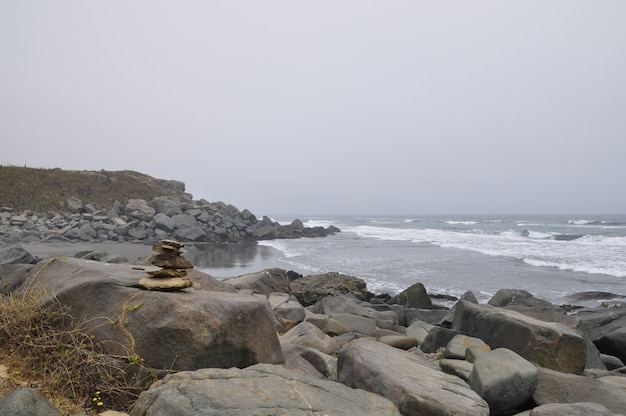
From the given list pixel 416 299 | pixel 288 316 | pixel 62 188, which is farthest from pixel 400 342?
pixel 62 188

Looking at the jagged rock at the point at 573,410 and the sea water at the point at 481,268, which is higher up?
the jagged rock at the point at 573,410

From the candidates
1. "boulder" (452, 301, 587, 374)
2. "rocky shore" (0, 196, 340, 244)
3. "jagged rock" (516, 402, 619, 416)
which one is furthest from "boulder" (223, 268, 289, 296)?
"rocky shore" (0, 196, 340, 244)

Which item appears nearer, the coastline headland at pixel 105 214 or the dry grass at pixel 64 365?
the dry grass at pixel 64 365

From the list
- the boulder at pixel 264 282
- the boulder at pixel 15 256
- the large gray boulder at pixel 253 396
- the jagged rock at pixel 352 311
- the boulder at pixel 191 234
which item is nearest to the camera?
the large gray boulder at pixel 253 396

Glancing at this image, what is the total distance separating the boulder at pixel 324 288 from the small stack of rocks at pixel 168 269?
9.09 metres

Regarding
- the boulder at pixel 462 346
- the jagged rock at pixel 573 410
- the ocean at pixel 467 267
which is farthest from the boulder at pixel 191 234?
the jagged rock at pixel 573 410

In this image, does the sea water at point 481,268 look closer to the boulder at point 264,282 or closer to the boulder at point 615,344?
the boulder at point 264,282

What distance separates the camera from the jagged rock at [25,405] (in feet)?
7.92

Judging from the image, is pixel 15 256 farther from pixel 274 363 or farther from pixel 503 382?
pixel 503 382

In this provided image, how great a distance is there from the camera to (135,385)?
3430 millimetres

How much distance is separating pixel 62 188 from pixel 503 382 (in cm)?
4126

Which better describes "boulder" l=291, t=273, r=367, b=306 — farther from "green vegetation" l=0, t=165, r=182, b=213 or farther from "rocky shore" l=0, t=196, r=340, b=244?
"green vegetation" l=0, t=165, r=182, b=213

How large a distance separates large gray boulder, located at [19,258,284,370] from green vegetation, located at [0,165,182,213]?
32.5 meters

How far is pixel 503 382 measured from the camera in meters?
4.07
